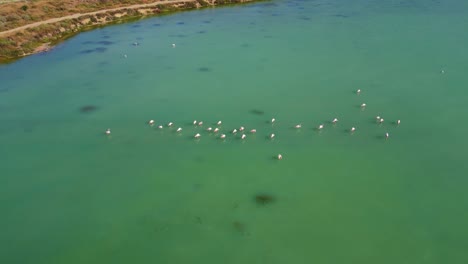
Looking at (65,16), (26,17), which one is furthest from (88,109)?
(65,16)

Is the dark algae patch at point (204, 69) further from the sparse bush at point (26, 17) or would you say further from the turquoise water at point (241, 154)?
the sparse bush at point (26, 17)

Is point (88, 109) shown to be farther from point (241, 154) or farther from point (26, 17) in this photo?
point (26, 17)

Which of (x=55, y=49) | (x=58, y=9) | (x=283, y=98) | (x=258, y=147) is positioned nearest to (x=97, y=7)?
(x=58, y=9)

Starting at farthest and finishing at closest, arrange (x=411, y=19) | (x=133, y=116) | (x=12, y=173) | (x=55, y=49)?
(x=411, y=19)
(x=55, y=49)
(x=133, y=116)
(x=12, y=173)

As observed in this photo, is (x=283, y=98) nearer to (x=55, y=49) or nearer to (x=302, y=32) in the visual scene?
(x=302, y=32)

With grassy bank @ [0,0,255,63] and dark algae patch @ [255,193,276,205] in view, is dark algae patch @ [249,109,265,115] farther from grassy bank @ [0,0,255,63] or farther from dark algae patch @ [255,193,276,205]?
grassy bank @ [0,0,255,63]

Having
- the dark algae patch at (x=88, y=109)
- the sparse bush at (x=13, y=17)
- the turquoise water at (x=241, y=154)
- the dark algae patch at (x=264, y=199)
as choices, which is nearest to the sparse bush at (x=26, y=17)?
the sparse bush at (x=13, y=17)
